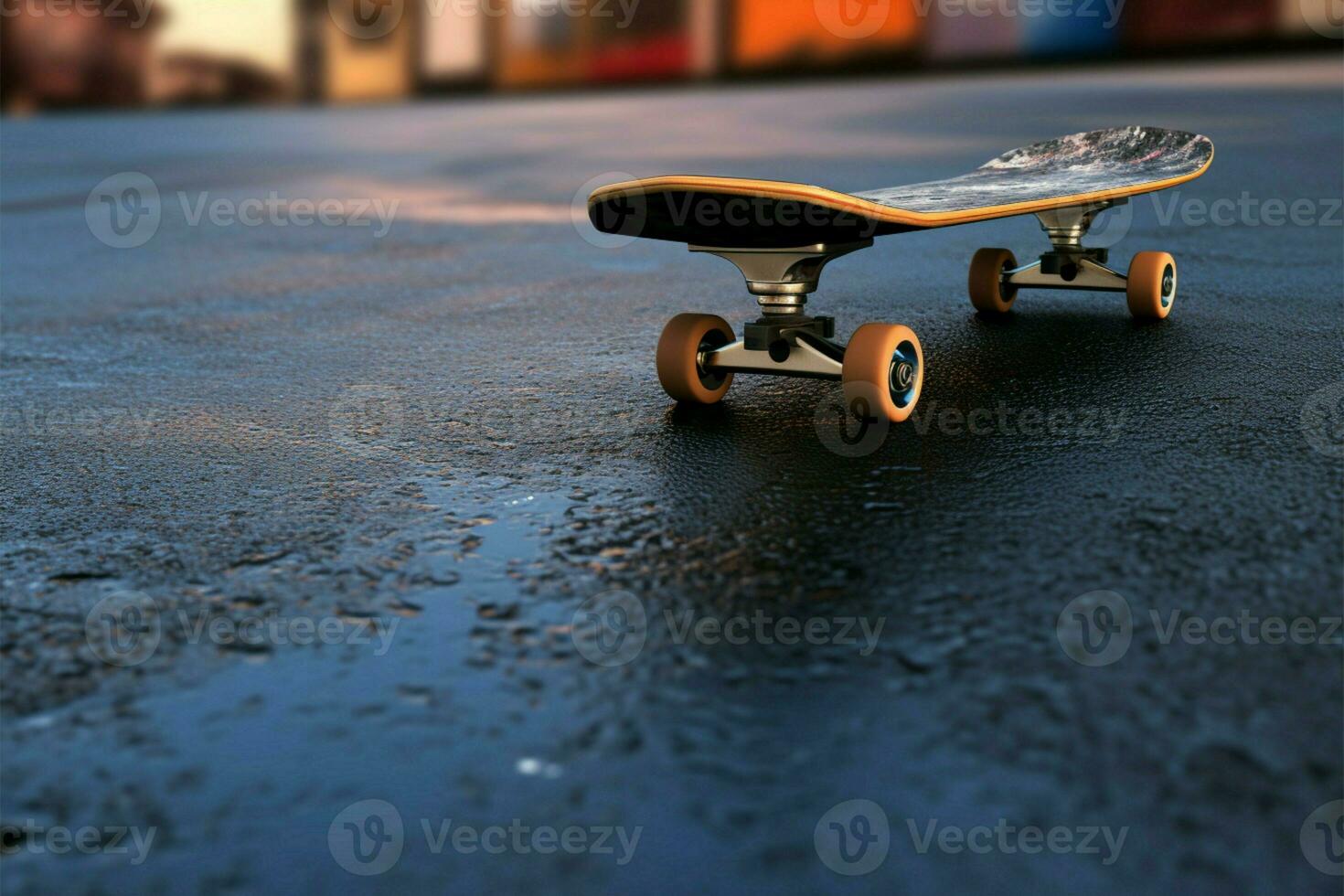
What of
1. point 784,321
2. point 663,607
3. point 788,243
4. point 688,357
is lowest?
point 663,607

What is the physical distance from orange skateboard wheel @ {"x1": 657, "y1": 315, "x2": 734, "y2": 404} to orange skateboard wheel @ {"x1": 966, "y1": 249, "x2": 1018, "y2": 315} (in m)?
1.55

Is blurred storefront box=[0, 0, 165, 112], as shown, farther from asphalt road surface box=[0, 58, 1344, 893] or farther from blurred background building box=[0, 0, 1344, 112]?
asphalt road surface box=[0, 58, 1344, 893]

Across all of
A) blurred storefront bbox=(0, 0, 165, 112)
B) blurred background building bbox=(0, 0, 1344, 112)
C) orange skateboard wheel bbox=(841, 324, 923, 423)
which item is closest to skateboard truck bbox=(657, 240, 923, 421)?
orange skateboard wheel bbox=(841, 324, 923, 423)

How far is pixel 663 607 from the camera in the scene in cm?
220

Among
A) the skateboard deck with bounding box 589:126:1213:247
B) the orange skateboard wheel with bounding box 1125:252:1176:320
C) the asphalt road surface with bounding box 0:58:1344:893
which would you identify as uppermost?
the skateboard deck with bounding box 589:126:1213:247

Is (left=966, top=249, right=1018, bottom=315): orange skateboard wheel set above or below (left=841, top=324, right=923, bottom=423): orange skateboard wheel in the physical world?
above

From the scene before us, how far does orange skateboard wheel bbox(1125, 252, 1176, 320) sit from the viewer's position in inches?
180

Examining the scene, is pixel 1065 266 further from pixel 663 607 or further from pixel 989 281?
pixel 663 607

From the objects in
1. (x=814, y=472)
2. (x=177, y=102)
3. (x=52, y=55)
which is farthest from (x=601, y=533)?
(x=52, y=55)

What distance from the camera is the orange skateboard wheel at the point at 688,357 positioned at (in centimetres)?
351

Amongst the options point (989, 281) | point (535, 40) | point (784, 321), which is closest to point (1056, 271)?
point (989, 281)

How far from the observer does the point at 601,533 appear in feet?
8.47

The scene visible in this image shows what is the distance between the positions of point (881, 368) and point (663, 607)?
1.24 metres

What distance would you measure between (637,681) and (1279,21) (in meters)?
21.4
